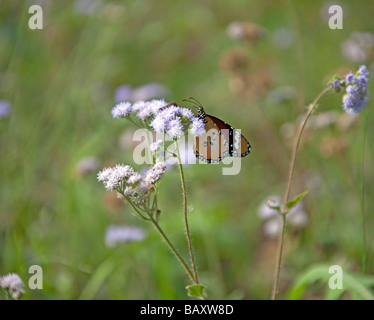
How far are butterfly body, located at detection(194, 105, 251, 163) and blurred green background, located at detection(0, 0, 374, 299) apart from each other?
0.67 meters

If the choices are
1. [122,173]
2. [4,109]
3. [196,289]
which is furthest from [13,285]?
[4,109]

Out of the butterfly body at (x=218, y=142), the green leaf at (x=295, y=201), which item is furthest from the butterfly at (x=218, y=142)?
the green leaf at (x=295, y=201)

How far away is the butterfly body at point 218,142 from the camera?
2242mm

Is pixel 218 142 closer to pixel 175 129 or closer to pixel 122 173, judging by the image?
pixel 175 129

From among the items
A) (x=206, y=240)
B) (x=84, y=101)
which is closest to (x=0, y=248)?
(x=84, y=101)

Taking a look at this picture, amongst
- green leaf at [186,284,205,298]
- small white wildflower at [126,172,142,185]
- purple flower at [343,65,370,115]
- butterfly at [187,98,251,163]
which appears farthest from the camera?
butterfly at [187,98,251,163]

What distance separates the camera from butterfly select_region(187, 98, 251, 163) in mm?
2242

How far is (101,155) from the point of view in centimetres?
483

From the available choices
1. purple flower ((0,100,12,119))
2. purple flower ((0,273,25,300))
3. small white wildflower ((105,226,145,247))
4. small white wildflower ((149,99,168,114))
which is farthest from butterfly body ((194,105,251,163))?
purple flower ((0,100,12,119))

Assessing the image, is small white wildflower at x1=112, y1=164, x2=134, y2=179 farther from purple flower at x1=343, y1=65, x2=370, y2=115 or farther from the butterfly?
purple flower at x1=343, y1=65, x2=370, y2=115

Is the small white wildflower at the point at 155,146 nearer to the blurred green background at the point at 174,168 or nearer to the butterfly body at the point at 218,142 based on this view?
the butterfly body at the point at 218,142

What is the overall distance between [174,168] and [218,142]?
165 centimetres

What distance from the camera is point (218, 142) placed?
2.27 m

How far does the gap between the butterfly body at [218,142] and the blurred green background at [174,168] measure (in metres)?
0.67
